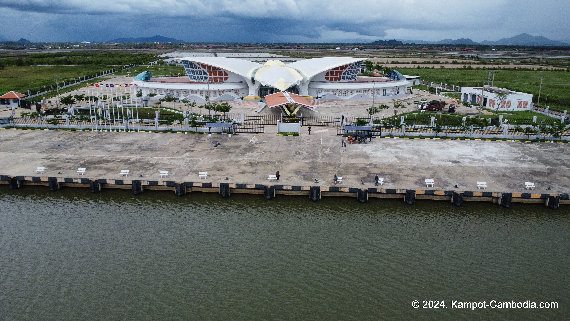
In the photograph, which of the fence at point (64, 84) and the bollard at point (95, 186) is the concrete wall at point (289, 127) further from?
the fence at point (64, 84)

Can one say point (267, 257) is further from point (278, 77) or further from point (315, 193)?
point (278, 77)

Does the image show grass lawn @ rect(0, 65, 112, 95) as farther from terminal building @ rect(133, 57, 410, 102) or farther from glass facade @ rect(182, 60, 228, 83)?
glass facade @ rect(182, 60, 228, 83)

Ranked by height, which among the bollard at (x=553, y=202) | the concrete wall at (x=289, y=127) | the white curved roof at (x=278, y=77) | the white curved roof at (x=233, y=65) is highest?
the white curved roof at (x=233, y=65)

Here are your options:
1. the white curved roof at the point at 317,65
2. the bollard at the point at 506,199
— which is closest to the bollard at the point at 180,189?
the bollard at the point at 506,199

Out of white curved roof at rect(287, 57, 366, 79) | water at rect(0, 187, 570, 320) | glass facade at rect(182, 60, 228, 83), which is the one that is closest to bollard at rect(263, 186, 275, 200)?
water at rect(0, 187, 570, 320)

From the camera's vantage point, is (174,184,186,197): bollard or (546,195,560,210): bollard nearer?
(546,195,560,210): bollard

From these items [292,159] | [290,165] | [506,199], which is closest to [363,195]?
[290,165]

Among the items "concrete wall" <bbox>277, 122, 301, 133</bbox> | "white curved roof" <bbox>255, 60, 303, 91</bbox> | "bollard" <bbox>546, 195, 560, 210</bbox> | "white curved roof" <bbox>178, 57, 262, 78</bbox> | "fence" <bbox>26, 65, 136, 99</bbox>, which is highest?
"white curved roof" <bbox>178, 57, 262, 78</bbox>

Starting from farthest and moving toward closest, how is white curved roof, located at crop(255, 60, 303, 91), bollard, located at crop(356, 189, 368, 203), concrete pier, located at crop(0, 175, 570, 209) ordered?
white curved roof, located at crop(255, 60, 303, 91), bollard, located at crop(356, 189, 368, 203), concrete pier, located at crop(0, 175, 570, 209)

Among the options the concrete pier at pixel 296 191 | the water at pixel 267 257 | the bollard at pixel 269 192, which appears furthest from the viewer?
the bollard at pixel 269 192
